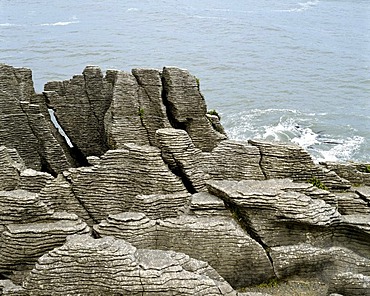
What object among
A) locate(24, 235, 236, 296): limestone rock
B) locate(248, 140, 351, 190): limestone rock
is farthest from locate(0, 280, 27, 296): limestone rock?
locate(248, 140, 351, 190): limestone rock

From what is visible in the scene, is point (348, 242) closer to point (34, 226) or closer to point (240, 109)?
point (34, 226)

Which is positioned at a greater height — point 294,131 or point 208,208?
point 208,208

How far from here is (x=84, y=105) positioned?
2488 cm

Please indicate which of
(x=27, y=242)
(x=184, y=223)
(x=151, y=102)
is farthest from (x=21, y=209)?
(x=151, y=102)

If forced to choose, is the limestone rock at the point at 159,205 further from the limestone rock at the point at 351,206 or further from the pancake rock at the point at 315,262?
the limestone rock at the point at 351,206

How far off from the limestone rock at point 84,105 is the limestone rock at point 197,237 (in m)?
9.45

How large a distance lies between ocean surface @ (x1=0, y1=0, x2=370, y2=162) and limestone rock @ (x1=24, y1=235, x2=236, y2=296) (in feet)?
104

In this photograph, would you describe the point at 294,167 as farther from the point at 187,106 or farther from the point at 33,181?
the point at 33,181

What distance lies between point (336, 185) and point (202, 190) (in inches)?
189

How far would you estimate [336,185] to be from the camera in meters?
18.7

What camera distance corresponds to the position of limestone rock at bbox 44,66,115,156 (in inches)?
968

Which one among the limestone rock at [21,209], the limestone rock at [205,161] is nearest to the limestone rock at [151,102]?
the limestone rock at [205,161]

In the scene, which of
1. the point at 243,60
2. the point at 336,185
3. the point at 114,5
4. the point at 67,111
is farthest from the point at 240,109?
the point at 114,5

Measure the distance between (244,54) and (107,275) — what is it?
63.4m
